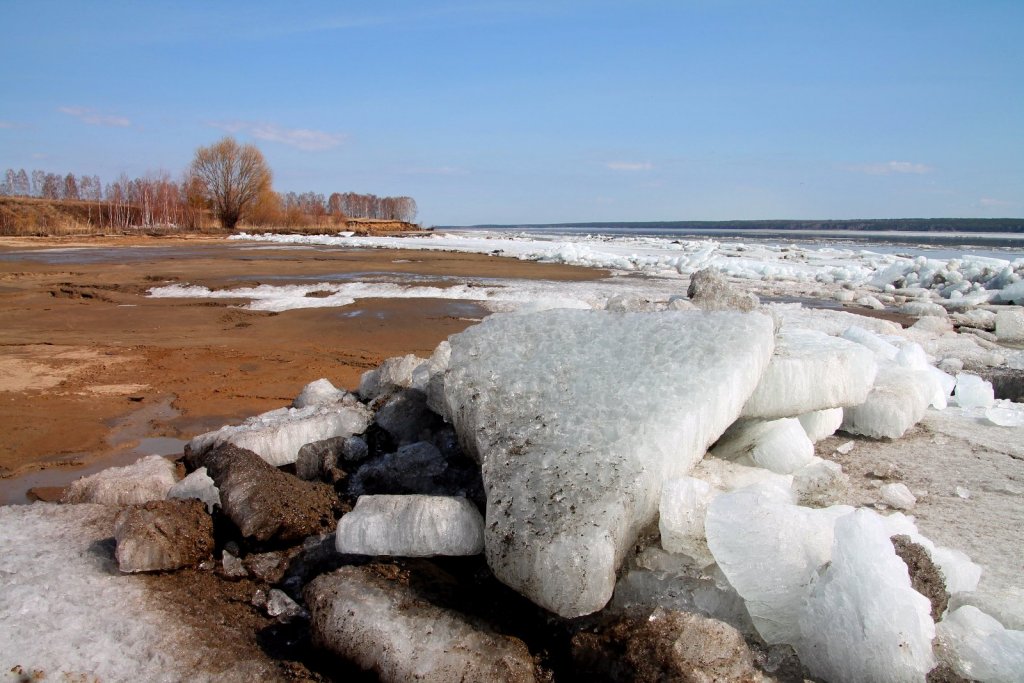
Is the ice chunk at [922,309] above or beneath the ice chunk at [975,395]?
above

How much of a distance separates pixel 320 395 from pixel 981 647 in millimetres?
3365

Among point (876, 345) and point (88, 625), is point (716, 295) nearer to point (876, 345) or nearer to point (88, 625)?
point (876, 345)

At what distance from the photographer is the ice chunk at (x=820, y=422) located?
2.90 m

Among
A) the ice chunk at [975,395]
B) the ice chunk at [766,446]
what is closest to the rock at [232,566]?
the ice chunk at [766,446]

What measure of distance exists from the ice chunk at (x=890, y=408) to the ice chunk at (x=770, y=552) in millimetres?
1443

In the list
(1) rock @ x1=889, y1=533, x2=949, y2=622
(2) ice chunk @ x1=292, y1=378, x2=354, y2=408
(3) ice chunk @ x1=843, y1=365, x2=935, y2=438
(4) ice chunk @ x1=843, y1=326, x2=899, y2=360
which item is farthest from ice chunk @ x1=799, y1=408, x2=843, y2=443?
(2) ice chunk @ x1=292, y1=378, x2=354, y2=408

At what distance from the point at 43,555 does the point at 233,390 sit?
2.70m

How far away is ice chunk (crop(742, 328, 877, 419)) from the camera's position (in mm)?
2549

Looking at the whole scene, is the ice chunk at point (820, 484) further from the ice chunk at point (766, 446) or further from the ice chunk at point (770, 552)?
the ice chunk at point (770, 552)

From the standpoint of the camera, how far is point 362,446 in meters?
3.14

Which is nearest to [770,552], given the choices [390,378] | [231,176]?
[390,378]

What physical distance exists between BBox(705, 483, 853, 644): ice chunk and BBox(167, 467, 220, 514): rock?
6.38ft

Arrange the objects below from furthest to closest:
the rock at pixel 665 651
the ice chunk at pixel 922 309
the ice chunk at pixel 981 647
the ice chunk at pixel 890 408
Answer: the ice chunk at pixel 922 309
the ice chunk at pixel 890 408
the rock at pixel 665 651
the ice chunk at pixel 981 647

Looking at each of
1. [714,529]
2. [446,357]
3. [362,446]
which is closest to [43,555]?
[362,446]
